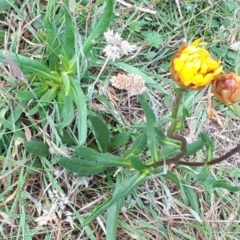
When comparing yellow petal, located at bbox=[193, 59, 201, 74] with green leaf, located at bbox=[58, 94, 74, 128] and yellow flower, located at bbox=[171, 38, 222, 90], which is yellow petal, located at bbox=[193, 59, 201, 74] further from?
green leaf, located at bbox=[58, 94, 74, 128]

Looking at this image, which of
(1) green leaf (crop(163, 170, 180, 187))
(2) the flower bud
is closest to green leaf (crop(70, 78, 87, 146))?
(1) green leaf (crop(163, 170, 180, 187))

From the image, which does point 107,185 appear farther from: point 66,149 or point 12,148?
point 12,148

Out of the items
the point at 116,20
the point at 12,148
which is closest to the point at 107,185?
the point at 12,148

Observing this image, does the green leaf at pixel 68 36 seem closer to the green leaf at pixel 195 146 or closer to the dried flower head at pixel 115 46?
the dried flower head at pixel 115 46

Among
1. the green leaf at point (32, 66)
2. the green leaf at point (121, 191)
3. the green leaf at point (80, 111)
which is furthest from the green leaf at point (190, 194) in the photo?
the green leaf at point (32, 66)

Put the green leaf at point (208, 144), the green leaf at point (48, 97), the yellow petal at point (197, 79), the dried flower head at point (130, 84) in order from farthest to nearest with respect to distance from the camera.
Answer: the green leaf at point (48, 97), the green leaf at point (208, 144), the dried flower head at point (130, 84), the yellow petal at point (197, 79)

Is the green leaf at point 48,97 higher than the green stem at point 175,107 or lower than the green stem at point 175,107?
lower
